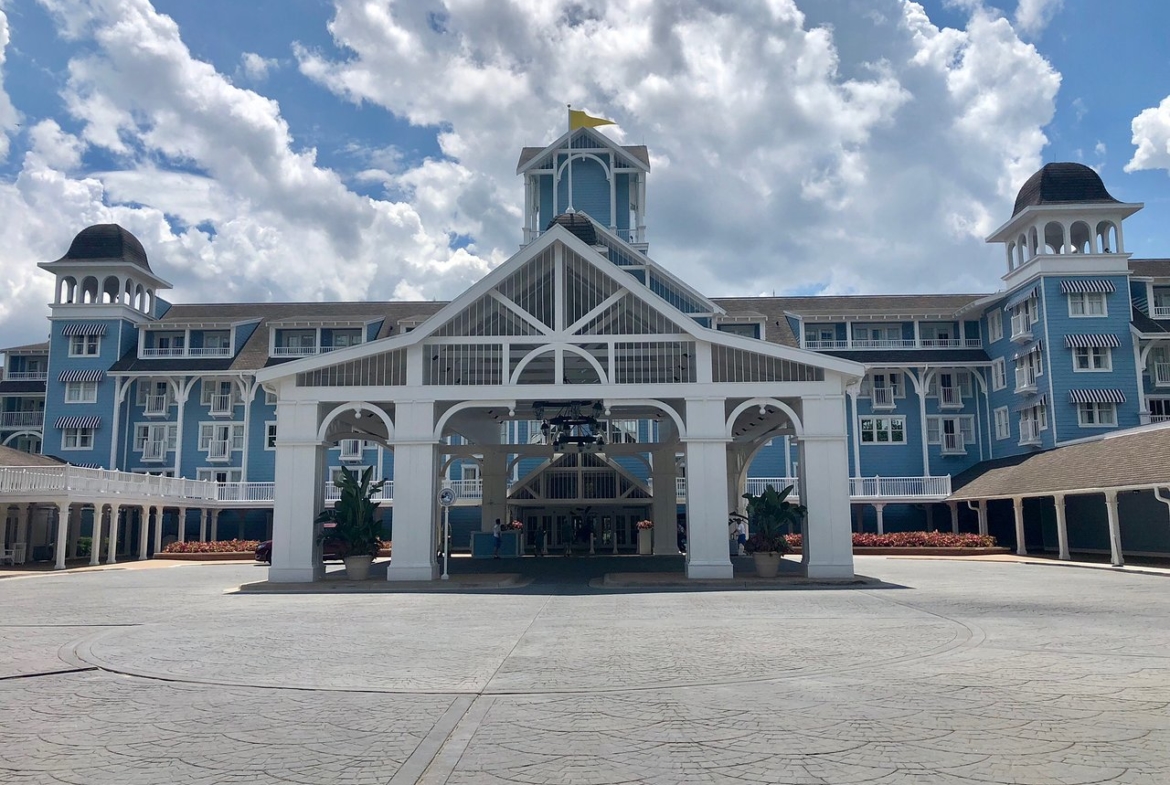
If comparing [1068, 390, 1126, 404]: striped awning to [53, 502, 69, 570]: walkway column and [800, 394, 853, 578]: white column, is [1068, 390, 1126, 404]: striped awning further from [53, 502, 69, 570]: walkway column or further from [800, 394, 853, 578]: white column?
[53, 502, 69, 570]: walkway column

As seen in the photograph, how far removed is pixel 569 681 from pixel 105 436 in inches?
1776

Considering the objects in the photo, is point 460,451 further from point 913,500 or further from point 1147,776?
point 1147,776

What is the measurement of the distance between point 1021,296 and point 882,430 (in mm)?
9093

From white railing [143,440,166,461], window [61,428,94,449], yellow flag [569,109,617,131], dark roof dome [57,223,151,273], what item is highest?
yellow flag [569,109,617,131]

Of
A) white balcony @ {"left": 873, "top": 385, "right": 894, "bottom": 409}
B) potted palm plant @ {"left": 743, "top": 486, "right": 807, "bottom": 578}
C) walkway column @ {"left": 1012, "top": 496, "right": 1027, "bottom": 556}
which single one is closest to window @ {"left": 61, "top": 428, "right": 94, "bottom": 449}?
potted palm plant @ {"left": 743, "top": 486, "right": 807, "bottom": 578}

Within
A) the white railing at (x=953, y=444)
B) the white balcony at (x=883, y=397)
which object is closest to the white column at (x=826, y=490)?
the white balcony at (x=883, y=397)

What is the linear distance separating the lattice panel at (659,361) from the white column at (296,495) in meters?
8.22

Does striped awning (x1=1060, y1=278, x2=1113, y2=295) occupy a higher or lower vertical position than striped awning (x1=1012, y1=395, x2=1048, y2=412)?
higher

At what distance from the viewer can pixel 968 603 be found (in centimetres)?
1738

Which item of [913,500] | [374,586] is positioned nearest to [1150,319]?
[913,500]

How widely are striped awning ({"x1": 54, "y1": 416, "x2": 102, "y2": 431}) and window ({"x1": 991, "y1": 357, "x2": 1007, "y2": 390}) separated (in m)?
44.9

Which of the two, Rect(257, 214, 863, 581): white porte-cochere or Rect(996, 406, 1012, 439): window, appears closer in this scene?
Rect(257, 214, 863, 581): white porte-cochere

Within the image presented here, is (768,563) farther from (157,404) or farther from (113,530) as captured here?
(157,404)

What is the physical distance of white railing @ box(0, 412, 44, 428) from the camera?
5096cm
